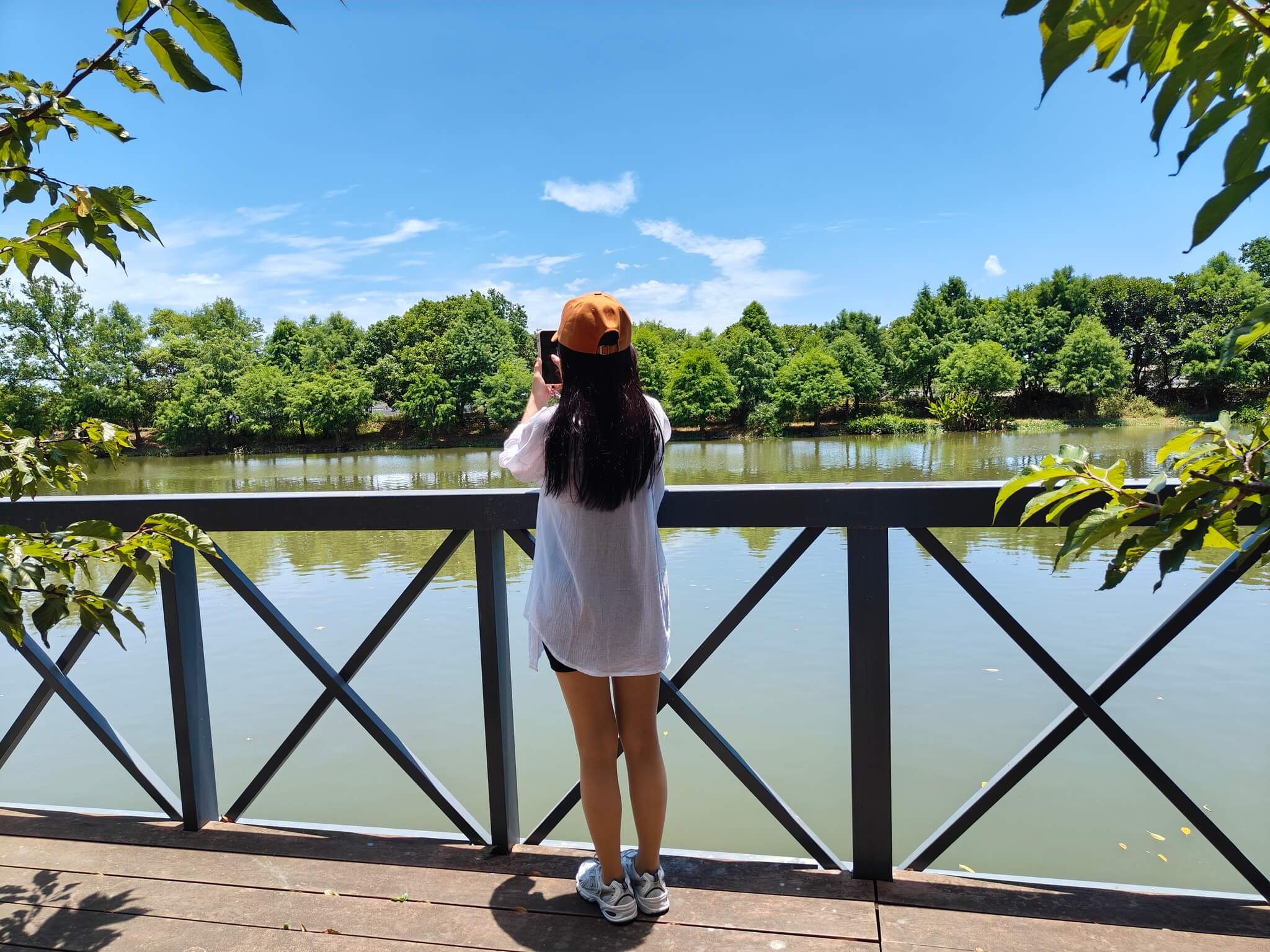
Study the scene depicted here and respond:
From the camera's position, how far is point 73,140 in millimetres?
1189

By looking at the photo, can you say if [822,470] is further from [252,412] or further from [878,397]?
[252,412]

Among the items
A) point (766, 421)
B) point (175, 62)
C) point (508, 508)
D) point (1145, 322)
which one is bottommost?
point (766, 421)

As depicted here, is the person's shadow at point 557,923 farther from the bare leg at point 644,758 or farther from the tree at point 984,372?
the tree at point 984,372

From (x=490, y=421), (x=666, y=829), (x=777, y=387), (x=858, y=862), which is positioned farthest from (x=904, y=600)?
(x=490, y=421)

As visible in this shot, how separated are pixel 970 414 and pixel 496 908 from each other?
50.1m

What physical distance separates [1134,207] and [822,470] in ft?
191

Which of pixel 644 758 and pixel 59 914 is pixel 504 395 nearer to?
pixel 59 914

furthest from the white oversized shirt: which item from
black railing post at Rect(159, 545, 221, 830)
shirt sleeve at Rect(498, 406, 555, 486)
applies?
black railing post at Rect(159, 545, 221, 830)

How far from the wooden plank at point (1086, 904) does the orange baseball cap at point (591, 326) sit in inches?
49.4

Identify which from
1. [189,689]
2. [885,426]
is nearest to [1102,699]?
[189,689]

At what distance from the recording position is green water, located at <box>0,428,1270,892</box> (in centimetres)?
353

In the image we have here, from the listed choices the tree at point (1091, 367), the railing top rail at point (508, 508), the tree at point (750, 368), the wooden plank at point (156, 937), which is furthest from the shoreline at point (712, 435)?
the wooden plank at point (156, 937)

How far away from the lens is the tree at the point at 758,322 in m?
61.4

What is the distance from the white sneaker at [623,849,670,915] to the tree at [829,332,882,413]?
165 ft
